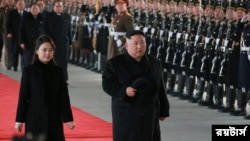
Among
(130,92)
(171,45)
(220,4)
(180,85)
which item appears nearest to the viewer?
(130,92)

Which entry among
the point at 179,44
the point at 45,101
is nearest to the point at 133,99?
the point at 45,101

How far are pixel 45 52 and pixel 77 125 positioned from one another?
5.24 m

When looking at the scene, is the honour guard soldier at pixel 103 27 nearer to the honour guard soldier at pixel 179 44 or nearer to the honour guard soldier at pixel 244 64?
the honour guard soldier at pixel 179 44

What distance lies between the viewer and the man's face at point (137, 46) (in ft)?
33.3

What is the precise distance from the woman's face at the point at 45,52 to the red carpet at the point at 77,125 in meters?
2.25

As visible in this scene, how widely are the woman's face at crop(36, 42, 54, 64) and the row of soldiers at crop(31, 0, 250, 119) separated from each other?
655cm

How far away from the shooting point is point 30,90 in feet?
34.5

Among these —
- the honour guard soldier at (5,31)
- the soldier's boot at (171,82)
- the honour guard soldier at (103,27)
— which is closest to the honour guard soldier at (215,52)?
the soldier's boot at (171,82)

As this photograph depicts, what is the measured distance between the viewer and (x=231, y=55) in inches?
678

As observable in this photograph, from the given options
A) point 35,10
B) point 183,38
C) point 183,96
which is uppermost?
point 35,10

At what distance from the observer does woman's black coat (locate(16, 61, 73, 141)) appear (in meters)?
10.4

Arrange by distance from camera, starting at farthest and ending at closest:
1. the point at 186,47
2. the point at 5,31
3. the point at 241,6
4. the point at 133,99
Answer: the point at 5,31
the point at 186,47
the point at 241,6
the point at 133,99

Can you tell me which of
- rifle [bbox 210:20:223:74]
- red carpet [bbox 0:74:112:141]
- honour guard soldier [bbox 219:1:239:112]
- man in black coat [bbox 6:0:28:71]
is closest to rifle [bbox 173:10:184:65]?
rifle [bbox 210:20:223:74]

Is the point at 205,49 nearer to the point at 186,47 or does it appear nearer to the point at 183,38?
the point at 186,47
